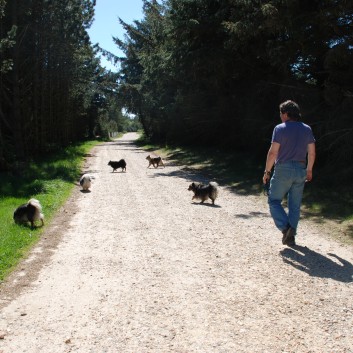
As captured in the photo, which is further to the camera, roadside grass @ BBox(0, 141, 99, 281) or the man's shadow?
roadside grass @ BBox(0, 141, 99, 281)

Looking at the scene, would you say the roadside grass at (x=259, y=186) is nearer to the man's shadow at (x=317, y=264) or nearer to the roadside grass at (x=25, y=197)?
the man's shadow at (x=317, y=264)

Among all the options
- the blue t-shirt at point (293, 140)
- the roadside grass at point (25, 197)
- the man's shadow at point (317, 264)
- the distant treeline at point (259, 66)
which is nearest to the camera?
the man's shadow at point (317, 264)

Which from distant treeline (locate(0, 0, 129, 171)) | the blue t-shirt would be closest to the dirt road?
the blue t-shirt

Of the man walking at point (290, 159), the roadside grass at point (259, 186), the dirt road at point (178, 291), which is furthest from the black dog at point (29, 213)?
the roadside grass at point (259, 186)

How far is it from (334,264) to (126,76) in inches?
2049

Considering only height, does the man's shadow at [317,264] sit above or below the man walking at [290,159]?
below

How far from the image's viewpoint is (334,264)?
6.27 meters

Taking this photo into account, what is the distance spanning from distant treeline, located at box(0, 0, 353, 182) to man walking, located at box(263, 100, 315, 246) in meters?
6.20

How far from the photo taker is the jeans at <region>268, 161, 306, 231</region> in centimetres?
679

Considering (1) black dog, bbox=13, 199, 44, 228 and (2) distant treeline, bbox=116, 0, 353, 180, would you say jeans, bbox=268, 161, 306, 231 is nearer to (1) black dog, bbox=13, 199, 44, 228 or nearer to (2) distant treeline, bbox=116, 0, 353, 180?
(1) black dog, bbox=13, 199, 44, 228

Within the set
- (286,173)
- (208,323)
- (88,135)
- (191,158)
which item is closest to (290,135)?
(286,173)

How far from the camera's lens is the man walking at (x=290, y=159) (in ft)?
22.0

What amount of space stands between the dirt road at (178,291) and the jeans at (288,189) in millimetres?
544

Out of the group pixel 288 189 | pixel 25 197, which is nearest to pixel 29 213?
pixel 25 197
